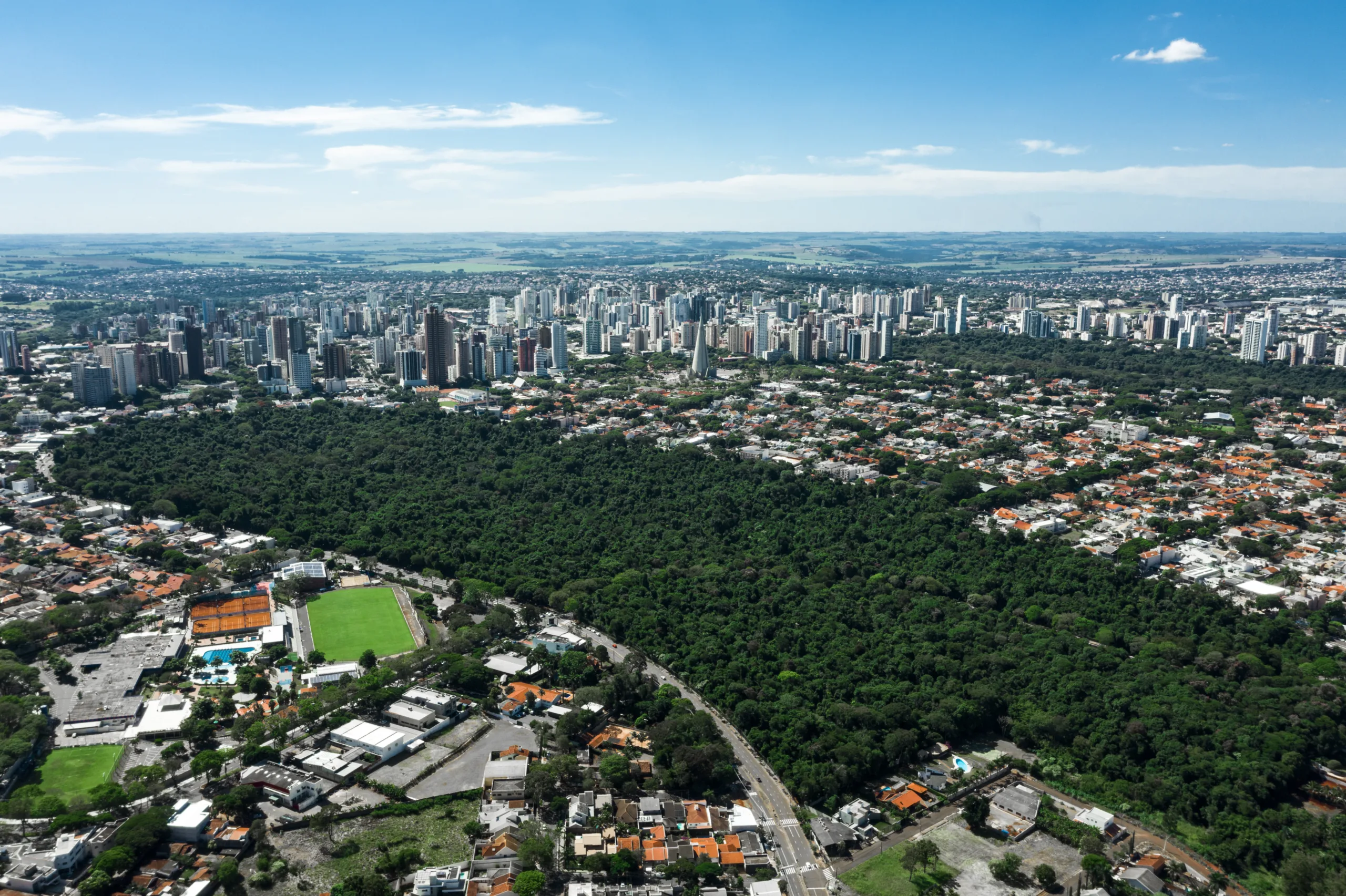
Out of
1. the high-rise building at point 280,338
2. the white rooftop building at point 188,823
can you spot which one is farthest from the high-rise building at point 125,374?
the white rooftop building at point 188,823

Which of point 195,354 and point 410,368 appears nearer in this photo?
point 410,368

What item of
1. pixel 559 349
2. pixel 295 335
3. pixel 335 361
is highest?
pixel 295 335

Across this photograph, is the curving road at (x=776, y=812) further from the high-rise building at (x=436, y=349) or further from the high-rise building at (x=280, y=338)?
the high-rise building at (x=280, y=338)

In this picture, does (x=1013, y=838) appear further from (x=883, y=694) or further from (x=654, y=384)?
(x=654, y=384)

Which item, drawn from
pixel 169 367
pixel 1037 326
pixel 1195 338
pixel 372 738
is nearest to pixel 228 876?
pixel 372 738

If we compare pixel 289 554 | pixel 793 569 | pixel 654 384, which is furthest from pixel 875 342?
pixel 289 554

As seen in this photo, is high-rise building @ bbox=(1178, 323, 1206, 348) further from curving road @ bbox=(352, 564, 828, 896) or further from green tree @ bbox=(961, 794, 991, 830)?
green tree @ bbox=(961, 794, 991, 830)

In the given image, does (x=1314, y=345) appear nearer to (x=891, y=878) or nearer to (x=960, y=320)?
(x=960, y=320)
